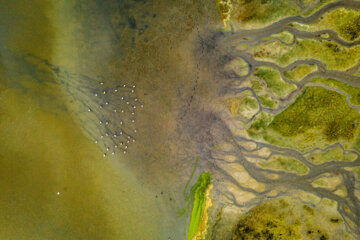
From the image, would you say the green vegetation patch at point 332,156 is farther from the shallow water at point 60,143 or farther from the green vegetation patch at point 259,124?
the shallow water at point 60,143

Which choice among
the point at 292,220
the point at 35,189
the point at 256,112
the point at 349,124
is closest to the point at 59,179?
the point at 35,189

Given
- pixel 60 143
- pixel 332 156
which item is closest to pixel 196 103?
pixel 60 143

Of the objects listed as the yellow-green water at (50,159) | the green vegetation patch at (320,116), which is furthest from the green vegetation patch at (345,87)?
the yellow-green water at (50,159)

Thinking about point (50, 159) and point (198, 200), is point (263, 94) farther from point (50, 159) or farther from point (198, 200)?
point (50, 159)

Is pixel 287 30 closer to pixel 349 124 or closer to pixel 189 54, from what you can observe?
pixel 189 54

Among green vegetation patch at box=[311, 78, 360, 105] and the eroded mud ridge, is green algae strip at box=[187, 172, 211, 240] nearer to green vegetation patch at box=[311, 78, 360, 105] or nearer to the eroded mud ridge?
the eroded mud ridge

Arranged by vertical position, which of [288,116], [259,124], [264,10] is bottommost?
[259,124]

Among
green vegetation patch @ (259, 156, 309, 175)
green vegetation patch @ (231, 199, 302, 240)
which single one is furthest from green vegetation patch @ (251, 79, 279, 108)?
green vegetation patch @ (231, 199, 302, 240)
